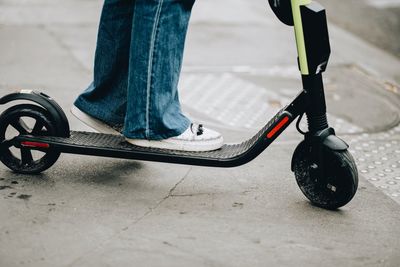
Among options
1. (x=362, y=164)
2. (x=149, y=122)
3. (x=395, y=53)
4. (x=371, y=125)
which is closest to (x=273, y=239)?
(x=149, y=122)

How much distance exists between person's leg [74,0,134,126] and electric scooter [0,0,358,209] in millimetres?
136

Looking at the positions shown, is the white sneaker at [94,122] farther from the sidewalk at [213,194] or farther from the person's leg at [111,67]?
the sidewalk at [213,194]

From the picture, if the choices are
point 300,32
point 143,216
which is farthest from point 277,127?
point 143,216

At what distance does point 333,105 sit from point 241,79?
798mm

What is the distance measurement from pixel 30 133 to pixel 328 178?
4.85 ft

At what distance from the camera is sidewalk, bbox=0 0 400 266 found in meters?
3.02

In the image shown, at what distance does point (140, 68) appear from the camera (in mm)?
3375

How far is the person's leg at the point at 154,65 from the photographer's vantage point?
3.32 m

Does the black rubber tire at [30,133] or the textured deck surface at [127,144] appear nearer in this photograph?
the textured deck surface at [127,144]

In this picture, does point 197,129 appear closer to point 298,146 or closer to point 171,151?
point 171,151

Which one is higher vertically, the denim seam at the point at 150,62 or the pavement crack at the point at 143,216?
the denim seam at the point at 150,62

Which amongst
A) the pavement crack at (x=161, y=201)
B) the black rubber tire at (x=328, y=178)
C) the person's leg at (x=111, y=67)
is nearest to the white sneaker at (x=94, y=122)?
the person's leg at (x=111, y=67)

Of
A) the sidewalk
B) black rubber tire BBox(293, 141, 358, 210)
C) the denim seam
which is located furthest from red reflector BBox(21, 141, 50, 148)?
black rubber tire BBox(293, 141, 358, 210)

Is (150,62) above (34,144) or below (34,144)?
above
